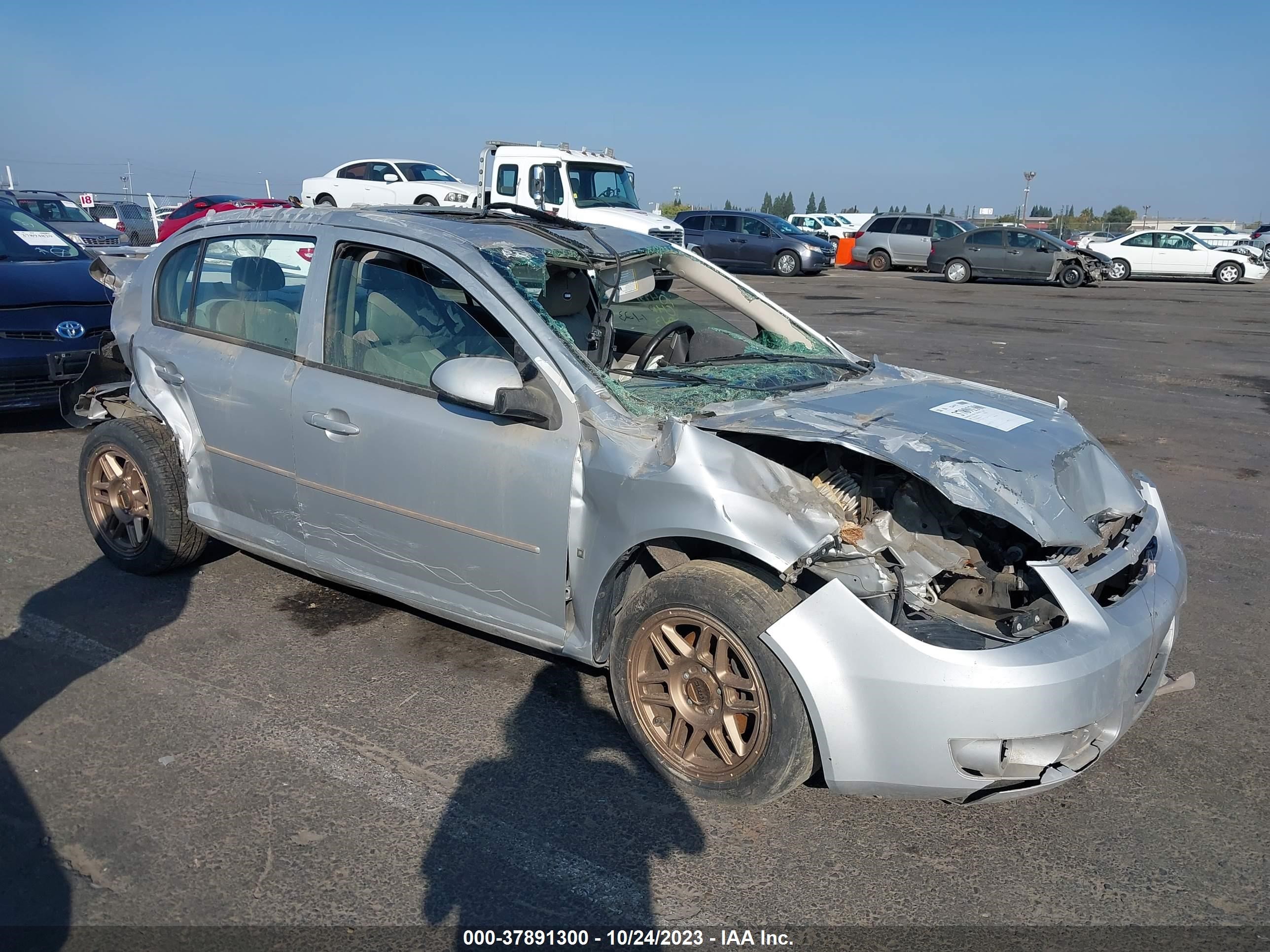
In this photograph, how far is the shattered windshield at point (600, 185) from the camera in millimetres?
19641

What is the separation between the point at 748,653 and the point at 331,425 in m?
1.90

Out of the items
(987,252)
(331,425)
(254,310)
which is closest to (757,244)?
(987,252)

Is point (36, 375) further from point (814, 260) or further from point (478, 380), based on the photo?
point (814, 260)

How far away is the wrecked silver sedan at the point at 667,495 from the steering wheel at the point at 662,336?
2 centimetres

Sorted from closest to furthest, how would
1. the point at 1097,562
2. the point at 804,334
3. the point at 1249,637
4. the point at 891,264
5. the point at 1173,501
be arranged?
the point at 1097,562 → the point at 1249,637 → the point at 804,334 → the point at 1173,501 → the point at 891,264

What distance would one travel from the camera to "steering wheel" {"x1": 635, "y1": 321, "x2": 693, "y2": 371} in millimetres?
4484

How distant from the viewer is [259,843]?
2.95 meters

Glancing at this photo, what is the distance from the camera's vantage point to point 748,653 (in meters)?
2.97

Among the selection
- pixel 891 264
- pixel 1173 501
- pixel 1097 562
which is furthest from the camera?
pixel 891 264

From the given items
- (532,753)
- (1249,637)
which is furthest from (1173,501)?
(532,753)

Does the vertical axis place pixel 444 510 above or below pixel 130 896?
above

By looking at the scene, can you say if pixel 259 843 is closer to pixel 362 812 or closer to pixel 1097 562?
pixel 362 812

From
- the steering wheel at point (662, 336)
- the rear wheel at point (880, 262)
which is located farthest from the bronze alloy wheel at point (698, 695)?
the rear wheel at point (880, 262)

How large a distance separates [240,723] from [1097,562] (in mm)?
2972
